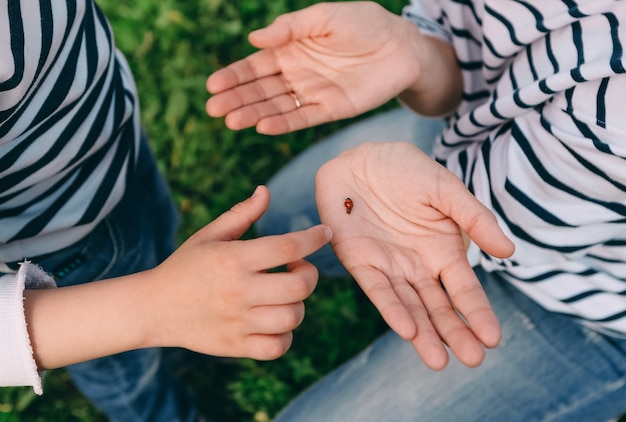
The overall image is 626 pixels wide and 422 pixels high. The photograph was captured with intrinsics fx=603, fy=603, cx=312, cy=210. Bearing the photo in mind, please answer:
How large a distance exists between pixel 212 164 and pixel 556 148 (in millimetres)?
1782

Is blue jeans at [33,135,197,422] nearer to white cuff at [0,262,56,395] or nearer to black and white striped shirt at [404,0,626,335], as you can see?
white cuff at [0,262,56,395]

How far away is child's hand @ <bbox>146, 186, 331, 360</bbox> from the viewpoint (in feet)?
3.81

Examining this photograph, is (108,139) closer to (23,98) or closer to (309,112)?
(23,98)

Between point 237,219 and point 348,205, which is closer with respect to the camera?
point 237,219

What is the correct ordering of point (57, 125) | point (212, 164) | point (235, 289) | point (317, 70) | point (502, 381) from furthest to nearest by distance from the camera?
point (212, 164), point (317, 70), point (502, 381), point (57, 125), point (235, 289)

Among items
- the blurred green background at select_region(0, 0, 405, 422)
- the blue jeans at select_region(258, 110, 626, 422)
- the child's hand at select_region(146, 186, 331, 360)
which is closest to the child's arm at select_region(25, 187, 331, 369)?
the child's hand at select_region(146, 186, 331, 360)

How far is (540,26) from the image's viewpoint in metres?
1.39

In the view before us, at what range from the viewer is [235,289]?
3.80ft

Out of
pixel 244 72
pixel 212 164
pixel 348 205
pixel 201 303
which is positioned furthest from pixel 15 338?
pixel 212 164

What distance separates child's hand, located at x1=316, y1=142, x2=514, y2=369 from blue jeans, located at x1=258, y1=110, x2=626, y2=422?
0.43 m

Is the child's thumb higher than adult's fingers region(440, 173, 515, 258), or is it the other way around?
the child's thumb

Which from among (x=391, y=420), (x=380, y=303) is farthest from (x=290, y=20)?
(x=391, y=420)

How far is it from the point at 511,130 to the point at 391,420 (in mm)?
852

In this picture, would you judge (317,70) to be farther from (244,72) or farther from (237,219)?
(237,219)
